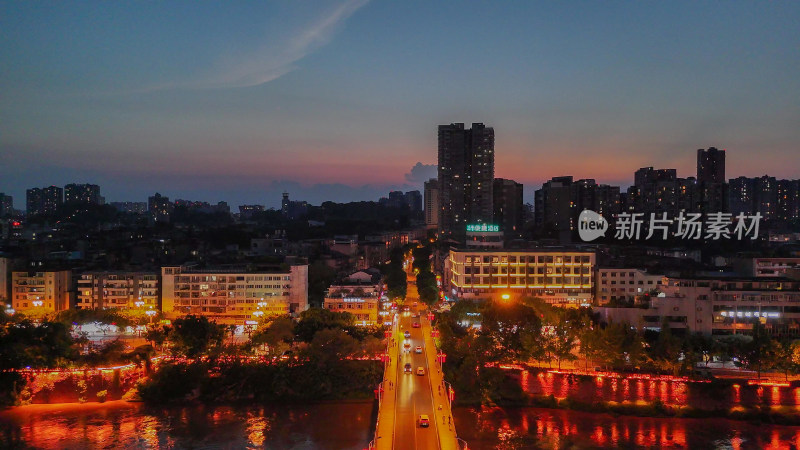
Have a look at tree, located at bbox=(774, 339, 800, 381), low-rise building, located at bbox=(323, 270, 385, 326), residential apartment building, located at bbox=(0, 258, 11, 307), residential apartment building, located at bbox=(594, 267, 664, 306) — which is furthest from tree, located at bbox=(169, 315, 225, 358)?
tree, located at bbox=(774, 339, 800, 381)

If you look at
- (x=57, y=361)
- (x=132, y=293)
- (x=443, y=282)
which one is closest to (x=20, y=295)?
(x=132, y=293)

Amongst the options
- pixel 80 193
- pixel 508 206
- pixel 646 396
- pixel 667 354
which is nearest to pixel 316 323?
pixel 646 396

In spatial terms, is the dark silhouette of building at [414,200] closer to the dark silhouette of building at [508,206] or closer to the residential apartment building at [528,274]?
the dark silhouette of building at [508,206]

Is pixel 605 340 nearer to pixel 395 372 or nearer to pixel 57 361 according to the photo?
pixel 395 372

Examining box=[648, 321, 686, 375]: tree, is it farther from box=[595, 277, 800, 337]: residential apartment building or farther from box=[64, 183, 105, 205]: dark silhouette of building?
box=[64, 183, 105, 205]: dark silhouette of building

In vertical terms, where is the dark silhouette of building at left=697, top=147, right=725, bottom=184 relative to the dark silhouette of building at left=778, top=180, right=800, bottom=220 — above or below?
above

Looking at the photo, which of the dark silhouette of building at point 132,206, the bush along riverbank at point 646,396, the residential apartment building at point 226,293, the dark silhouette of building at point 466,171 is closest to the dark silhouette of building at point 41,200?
the dark silhouette of building at point 132,206

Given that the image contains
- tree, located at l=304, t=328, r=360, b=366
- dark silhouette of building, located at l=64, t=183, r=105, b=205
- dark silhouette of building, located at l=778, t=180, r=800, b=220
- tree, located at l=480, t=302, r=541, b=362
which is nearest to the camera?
tree, located at l=304, t=328, r=360, b=366
